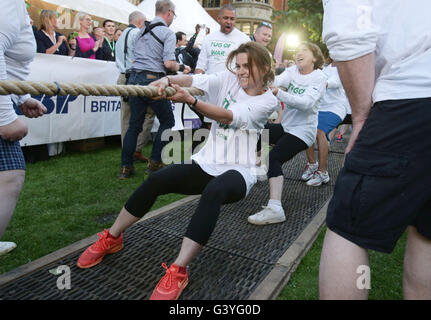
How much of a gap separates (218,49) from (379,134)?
4.26 metres

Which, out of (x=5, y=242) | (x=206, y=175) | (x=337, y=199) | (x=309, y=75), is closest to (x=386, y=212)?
(x=337, y=199)

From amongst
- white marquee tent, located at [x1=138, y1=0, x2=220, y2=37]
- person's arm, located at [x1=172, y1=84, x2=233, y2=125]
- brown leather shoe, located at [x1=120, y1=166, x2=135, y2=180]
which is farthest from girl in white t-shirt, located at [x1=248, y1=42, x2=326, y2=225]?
white marquee tent, located at [x1=138, y1=0, x2=220, y2=37]

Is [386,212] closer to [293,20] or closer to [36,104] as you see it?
[36,104]

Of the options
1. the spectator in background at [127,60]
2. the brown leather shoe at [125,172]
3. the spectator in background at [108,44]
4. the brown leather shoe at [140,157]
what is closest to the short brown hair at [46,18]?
the spectator in background at [108,44]

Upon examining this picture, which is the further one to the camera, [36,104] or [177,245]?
[177,245]

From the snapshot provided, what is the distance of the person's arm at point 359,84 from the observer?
4.29ft

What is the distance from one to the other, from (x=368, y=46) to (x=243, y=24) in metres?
37.8

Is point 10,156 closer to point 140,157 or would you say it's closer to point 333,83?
point 140,157

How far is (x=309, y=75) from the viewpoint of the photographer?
4230 millimetres

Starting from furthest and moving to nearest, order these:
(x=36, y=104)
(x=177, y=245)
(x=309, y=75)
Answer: (x=309, y=75)
(x=177, y=245)
(x=36, y=104)

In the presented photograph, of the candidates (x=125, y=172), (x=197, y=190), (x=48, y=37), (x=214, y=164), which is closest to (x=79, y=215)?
(x=125, y=172)

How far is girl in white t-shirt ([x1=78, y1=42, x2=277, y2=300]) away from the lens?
7.45 ft

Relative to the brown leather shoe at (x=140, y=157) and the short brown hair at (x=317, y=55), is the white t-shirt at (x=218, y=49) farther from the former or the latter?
the brown leather shoe at (x=140, y=157)

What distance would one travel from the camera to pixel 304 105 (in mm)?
3871
